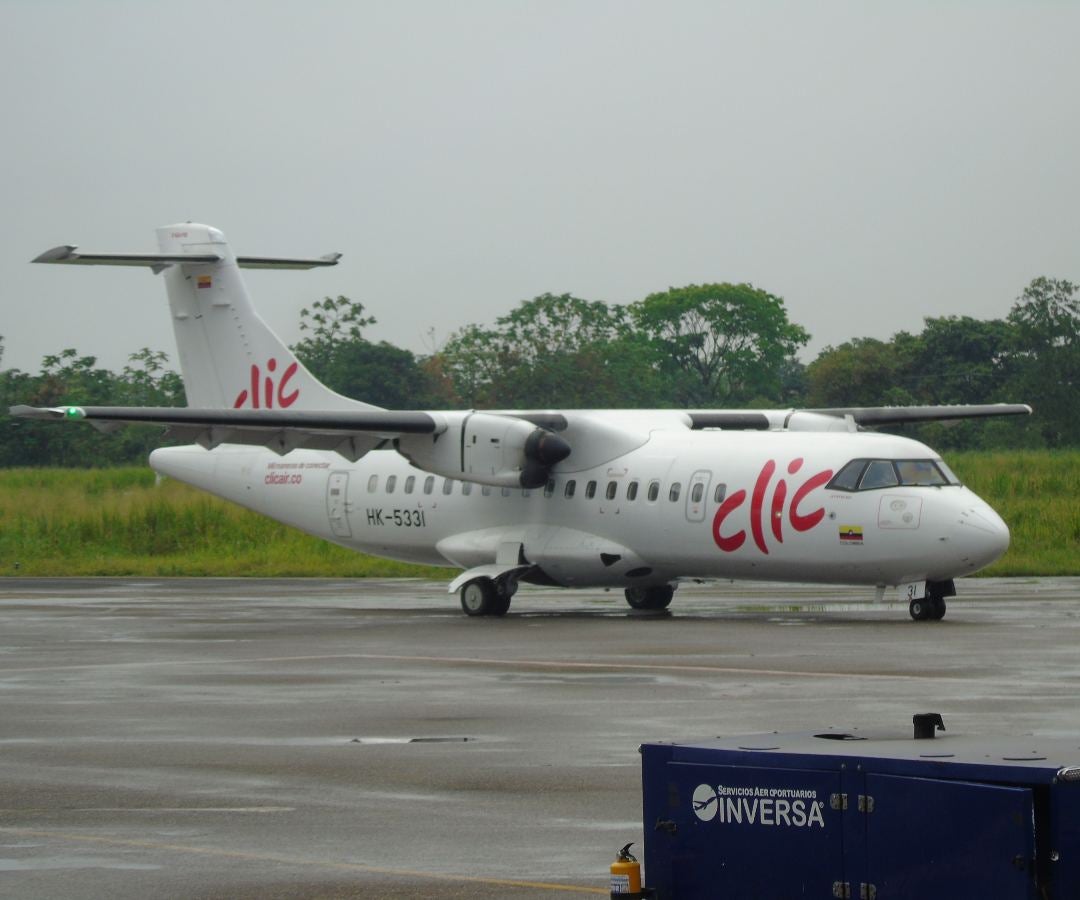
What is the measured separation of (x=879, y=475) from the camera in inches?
936

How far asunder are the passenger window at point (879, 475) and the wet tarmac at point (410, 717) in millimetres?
1804

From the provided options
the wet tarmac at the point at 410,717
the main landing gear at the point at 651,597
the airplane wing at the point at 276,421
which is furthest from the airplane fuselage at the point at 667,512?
the airplane wing at the point at 276,421

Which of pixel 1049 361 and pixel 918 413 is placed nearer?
pixel 918 413

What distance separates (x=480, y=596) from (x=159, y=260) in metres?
8.74

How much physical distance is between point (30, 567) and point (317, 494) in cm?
1435

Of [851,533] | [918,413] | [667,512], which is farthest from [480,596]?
[918,413]

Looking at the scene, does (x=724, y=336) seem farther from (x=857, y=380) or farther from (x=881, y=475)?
(x=881, y=475)

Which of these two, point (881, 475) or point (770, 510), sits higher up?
point (881, 475)

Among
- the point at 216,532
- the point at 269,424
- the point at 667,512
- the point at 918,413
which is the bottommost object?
the point at 216,532

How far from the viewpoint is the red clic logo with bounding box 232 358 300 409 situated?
3047 centimetres

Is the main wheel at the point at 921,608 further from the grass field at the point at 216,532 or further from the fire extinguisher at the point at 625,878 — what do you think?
the fire extinguisher at the point at 625,878

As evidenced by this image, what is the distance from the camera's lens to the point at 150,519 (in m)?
44.2

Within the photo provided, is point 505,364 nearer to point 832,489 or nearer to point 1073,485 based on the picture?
point 1073,485

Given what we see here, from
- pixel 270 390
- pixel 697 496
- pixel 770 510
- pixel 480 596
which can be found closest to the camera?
pixel 770 510
